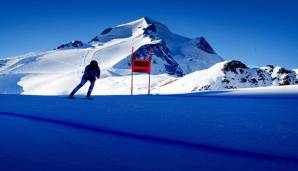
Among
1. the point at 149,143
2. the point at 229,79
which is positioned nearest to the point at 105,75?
the point at 229,79

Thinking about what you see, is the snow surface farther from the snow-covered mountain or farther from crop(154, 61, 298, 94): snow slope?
the snow-covered mountain

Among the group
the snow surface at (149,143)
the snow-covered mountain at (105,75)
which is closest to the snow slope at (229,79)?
the snow-covered mountain at (105,75)

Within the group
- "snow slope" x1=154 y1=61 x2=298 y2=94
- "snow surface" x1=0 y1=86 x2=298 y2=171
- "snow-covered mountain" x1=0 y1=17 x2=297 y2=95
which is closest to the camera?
"snow surface" x1=0 y1=86 x2=298 y2=171

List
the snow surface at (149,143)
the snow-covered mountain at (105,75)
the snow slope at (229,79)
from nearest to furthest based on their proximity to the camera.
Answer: the snow surface at (149,143)
the snow slope at (229,79)
the snow-covered mountain at (105,75)

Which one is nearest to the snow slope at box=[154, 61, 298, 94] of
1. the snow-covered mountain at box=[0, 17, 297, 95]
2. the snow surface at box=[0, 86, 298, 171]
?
the snow-covered mountain at box=[0, 17, 297, 95]

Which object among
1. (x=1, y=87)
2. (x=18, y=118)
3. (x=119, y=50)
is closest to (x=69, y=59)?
(x=119, y=50)

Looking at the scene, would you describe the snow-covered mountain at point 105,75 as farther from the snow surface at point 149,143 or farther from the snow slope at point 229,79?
the snow surface at point 149,143

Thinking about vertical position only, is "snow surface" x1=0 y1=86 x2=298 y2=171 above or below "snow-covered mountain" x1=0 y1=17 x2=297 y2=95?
below

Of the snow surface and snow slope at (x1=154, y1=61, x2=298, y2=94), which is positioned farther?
snow slope at (x1=154, y1=61, x2=298, y2=94)

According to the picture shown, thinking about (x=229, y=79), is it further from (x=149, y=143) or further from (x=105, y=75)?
(x=105, y=75)

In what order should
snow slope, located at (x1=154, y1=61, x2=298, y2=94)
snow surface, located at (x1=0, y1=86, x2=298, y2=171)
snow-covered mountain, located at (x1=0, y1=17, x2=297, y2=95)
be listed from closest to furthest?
snow surface, located at (x1=0, y1=86, x2=298, y2=171)
snow slope, located at (x1=154, y1=61, x2=298, y2=94)
snow-covered mountain, located at (x1=0, y1=17, x2=297, y2=95)

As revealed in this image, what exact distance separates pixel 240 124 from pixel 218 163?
169 centimetres

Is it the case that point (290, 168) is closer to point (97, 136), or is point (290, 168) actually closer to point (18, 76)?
point (97, 136)

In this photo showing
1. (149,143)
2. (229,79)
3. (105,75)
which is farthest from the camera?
(105,75)
